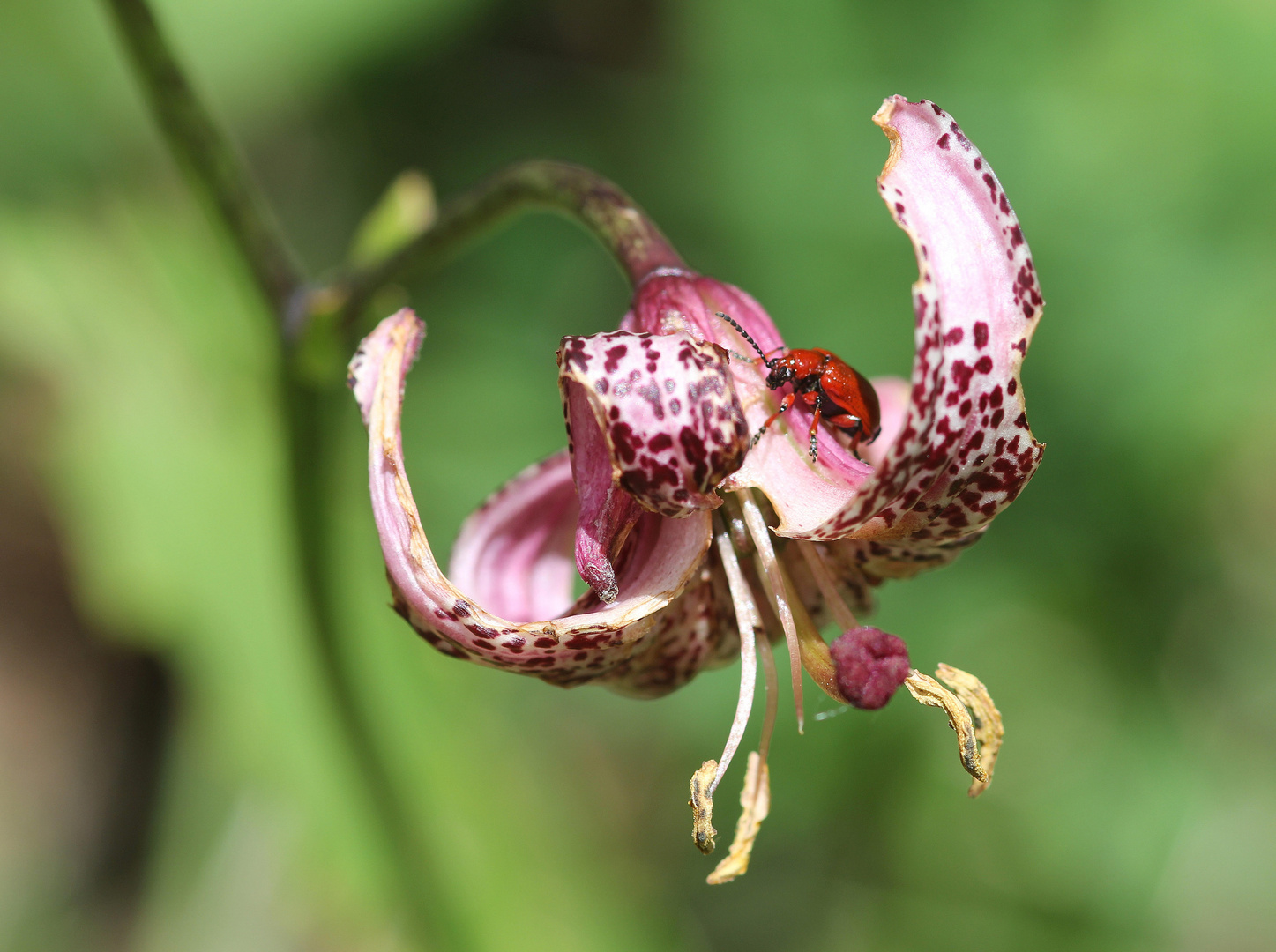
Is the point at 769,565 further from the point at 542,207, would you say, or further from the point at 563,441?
the point at 563,441

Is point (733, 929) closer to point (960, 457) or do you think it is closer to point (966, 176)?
point (960, 457)

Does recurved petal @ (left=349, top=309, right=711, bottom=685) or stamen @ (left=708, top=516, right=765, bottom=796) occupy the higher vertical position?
recurved petal @ (left=349, top=309, right=711, bottom=685)

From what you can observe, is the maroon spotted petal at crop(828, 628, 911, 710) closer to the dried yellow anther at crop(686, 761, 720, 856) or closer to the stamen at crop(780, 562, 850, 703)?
the stamen at crop(780, 562, 850, 703)

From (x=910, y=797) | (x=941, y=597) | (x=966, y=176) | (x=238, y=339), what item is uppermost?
(x=238, y=339)

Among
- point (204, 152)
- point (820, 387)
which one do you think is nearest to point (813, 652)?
point (820, 387)

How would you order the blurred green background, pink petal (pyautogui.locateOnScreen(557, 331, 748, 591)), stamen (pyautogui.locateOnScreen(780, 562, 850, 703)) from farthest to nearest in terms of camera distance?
the blurred green background
stamen (pyautogui.locateOnScreen(780, 562, 850, 703))
pink petal (pyautogui.locateOnScreen(557, 331, 748, 591))

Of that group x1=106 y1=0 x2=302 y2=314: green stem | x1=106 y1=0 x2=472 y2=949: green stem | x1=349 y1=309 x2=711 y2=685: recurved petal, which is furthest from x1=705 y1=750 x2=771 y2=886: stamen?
x1=106 y1=0 x2=302 y2=314: green stem

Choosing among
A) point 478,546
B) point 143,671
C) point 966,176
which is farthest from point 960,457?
point 143,671

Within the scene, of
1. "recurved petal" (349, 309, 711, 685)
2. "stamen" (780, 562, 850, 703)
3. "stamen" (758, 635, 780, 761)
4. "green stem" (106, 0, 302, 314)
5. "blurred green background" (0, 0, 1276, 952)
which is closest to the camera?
"recurved petal" (349, 309, 711, 685)
